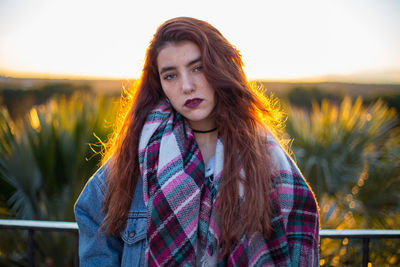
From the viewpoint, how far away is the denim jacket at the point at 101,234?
54.3 inches

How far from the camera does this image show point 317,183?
3.39 metres

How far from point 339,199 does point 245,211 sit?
2.46 meters

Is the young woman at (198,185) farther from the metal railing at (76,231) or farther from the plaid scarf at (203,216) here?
the metal railing at (76,231)

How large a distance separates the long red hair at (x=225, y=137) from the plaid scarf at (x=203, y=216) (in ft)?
0.16

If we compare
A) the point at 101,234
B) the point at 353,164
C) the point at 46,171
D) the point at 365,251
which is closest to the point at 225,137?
the point at 101,234

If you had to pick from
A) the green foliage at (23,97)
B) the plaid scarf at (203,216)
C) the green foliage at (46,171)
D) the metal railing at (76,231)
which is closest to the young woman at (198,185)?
the plaid scarf at (203,216)

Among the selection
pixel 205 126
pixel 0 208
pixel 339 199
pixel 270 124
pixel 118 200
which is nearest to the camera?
pixel 118 200

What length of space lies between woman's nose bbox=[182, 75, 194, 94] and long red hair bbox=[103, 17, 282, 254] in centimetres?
9

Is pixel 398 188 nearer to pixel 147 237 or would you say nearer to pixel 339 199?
pixel 339 199

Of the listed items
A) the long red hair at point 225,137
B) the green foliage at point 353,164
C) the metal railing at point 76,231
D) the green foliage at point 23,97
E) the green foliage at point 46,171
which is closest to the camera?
the long red hair at point 225,137

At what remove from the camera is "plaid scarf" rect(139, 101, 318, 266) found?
130 centimetres

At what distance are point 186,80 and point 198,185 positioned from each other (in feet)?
1.50

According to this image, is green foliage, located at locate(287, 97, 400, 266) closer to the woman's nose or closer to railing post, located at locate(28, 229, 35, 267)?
the woman's nose

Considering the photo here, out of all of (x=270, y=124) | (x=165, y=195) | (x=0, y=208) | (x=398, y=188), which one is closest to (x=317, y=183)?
(x=398, y=188)
